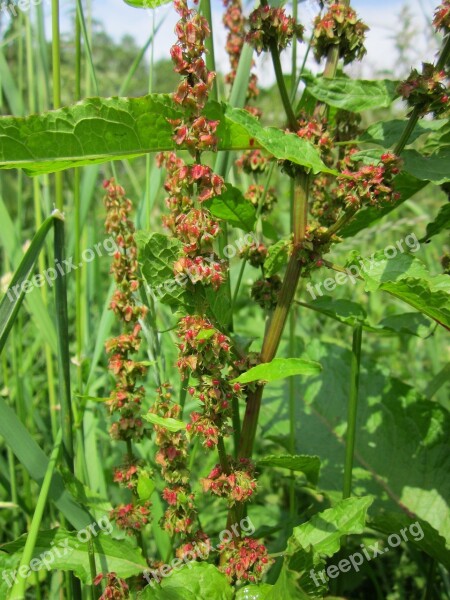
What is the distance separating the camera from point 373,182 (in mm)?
889

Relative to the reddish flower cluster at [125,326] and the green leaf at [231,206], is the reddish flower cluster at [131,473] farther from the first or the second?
the green leaf at [231,206]

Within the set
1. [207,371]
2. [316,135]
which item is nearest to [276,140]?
[316,135]

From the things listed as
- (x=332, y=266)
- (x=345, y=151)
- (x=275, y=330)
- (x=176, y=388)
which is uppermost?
(x=345, y=151)

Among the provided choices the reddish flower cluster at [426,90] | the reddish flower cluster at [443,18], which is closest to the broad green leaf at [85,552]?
the reddish flower cluster at [426,90]

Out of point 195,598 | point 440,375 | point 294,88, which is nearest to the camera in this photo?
point 195,598

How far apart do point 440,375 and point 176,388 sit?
3.11 ft

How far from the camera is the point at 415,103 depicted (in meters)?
0.88

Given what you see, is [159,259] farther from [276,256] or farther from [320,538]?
[320,538]

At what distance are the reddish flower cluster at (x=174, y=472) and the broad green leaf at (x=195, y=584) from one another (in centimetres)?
7

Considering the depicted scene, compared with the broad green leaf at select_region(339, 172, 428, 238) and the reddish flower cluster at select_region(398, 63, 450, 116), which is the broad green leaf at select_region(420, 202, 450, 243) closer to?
the broad green leaf at select_region(339, 172, 428, 238)

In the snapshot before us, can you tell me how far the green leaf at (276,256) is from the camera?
981mm

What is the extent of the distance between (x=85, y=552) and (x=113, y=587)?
103mm

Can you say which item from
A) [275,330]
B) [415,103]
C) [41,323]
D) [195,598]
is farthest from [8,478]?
[415,103]

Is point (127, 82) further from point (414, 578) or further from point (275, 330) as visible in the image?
point (414, 578)
